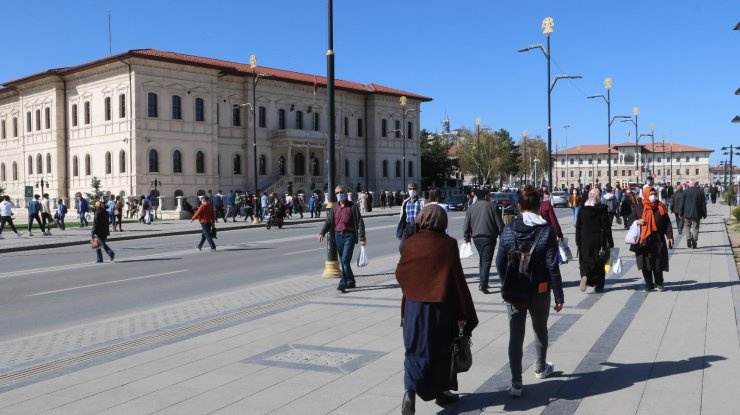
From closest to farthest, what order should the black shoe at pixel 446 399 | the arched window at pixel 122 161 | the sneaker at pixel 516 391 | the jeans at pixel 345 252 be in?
the black shoe at pixel 446 399 → the sneaker at pixel 516 391 → the jeans at pixel 345 252 → the arched window at pixel 122 161

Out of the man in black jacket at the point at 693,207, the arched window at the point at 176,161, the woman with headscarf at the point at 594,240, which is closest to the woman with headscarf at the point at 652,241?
the woman with headscarf at the point at 594,240

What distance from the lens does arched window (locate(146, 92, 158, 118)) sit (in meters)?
51.9

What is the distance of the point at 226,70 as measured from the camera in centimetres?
5725

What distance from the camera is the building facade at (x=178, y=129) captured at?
51969mm

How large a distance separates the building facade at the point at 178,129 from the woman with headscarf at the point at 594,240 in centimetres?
3606

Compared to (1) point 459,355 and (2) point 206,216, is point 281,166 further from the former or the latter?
(1) point 459,355

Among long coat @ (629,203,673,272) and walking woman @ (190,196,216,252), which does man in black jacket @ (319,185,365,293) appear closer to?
long coat @ (629,203,673,272)

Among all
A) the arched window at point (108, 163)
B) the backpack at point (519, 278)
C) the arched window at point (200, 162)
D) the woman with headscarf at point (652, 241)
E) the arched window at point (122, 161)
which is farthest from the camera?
the arched window at point (200, 162)

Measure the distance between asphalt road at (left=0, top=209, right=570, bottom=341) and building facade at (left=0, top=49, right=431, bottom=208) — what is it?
25.4 meters

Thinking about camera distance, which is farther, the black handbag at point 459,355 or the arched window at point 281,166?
the arched window at point 281,166

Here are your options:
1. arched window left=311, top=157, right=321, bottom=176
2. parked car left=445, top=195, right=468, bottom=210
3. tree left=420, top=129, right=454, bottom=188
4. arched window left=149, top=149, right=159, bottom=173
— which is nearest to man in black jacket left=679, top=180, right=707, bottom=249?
parked car left=445, top=195, right=468, bottom=210

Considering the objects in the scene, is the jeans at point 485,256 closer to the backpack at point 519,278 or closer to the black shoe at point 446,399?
the backpack at point 519,278

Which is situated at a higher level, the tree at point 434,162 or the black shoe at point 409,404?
the tree at point 434,162

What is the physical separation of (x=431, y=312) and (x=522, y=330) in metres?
1.16
